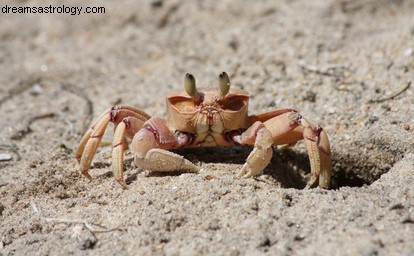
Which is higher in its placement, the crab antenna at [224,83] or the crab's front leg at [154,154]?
the crab antenna at [224,83]

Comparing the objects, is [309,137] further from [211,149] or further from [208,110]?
[211,149]

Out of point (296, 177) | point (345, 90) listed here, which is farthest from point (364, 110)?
point (296, 177)

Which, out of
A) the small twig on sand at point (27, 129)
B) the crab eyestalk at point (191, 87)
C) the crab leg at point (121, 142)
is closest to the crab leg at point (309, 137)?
the crab eyestalk at point (191, 87)

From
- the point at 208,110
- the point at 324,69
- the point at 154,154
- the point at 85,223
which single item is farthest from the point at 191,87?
the point at 324,69

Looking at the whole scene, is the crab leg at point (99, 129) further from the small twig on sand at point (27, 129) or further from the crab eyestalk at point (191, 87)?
the small twig on sand at point (27, 129)

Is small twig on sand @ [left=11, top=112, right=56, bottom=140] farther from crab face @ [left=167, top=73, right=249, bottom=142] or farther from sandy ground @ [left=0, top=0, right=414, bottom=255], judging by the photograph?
crab face @ [left=167, top=73, right=249, bottom=142]

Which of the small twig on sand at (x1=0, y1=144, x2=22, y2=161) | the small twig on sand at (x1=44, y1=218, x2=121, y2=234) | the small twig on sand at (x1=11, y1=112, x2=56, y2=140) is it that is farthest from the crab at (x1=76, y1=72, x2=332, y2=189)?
the small twig on sand at (x1=11, y1=112, x2=56, y2=140)
